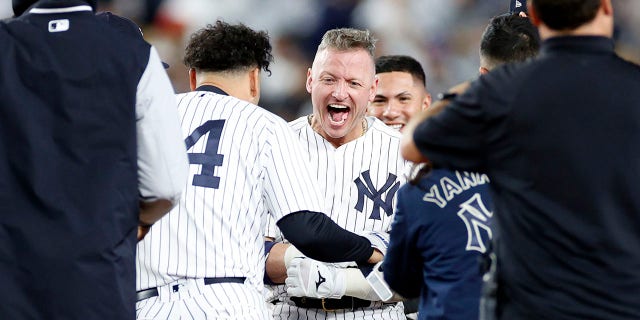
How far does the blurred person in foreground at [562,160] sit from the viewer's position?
228cm

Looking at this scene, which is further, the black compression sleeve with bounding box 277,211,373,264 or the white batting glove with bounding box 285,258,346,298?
the white batting glove with bounding box 285,258,346,298

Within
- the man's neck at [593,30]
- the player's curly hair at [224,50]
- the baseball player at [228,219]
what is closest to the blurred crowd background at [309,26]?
the player's curly hair at [224,50]

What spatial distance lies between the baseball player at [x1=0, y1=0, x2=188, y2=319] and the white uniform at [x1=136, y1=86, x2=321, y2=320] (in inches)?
27.0

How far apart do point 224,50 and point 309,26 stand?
4.10 metres

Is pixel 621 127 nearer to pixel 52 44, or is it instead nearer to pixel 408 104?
pixel 52 44

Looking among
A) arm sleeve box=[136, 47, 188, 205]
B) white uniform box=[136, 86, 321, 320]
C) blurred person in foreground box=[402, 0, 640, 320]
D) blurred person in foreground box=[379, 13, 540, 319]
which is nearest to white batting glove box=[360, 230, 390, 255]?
white uniform box=[136, 86, 321, 320]

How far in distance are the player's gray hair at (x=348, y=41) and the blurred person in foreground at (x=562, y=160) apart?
2.30 meters

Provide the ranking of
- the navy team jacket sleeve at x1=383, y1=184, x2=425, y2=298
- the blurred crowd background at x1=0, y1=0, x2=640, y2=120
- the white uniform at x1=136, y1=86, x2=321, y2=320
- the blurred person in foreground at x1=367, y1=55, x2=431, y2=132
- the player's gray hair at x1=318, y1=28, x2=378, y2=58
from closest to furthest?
the navy team jacket sleeve at x1=383, y1=184, x2=425, y2=298 → the white uniform at x1=136, y1=86, x2=321, y2=320 → the player's gray hair at x1=318, y1=28, x2=378, y2=58 → the blurred person in foreground at x1=367, y1=55, x2=431, y2=132 → the blurred crowd background at x1=0, y1=0, x2=640, y2=120

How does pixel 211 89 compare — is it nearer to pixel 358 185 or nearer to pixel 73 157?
pixel 358 185

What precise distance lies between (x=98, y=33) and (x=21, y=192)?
515 mm

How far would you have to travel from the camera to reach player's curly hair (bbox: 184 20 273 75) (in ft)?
12.7

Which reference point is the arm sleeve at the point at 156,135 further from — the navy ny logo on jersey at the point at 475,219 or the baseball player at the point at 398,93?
the baseball player at the point at 398,93

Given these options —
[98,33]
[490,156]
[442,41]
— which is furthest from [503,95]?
[442,41]

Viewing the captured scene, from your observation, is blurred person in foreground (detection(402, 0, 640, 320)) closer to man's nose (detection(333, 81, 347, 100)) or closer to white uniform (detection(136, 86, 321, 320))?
white uniform (detection(136, 86, 321, 320))
